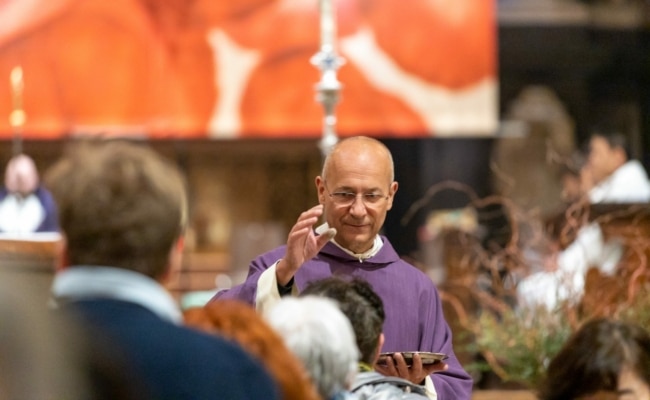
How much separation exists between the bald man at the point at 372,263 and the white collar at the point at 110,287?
195cm

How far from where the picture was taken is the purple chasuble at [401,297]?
14.8 ft

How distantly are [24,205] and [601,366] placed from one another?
7.56 m

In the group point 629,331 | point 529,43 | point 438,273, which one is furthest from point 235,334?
point 529,43

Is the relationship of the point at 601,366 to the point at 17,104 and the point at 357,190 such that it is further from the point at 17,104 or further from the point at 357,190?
the point at 17,104

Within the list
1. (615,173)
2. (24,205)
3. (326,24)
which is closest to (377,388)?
(326,24)

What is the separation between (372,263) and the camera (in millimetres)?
4641

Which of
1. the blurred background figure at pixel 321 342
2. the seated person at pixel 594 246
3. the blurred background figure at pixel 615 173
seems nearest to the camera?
the blurred background figure at pixel 321 342

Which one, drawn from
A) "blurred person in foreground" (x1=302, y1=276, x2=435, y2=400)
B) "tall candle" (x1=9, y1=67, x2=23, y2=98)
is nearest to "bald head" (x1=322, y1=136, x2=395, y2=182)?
"blurred person in foreground" (x1=302, y1=276, x2=435, y2=400)

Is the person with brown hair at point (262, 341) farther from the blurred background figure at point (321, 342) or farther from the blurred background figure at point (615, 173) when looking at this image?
the blurred background figure at point (615, 173)

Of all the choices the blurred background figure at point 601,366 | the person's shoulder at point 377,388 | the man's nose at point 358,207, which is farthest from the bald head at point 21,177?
the blurred background figure at point 601,366

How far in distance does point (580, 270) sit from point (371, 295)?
352 centimetres

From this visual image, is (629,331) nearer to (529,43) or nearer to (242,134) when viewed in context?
(242,134)

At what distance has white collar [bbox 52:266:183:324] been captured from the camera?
2.40 meters

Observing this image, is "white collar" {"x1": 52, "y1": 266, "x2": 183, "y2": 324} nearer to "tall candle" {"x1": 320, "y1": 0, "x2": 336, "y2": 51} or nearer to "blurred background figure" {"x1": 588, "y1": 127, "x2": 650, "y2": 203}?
"tall candle" {"x1": 320, "y1": 0, "x2": 336, "y2": 51}
